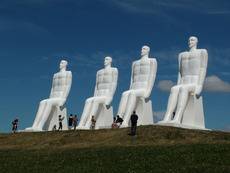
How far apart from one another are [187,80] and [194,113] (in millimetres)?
2263

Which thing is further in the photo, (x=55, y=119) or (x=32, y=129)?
(x=55, y=119)

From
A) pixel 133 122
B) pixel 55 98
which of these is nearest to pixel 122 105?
pixel 55 98

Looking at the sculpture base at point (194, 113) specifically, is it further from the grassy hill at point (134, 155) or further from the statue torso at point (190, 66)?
the grassy hill at point (134, 155)

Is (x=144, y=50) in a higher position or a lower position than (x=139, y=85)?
higher

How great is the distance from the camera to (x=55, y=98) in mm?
34312

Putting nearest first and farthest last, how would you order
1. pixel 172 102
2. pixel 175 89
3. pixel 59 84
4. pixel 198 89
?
pixel 198 89
pixel 172 102
pixel 175 89
pixel 59 84

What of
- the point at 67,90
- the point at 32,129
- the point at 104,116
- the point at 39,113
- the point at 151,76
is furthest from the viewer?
the point at 67,90

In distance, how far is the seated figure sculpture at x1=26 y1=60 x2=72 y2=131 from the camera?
33656 millimetres

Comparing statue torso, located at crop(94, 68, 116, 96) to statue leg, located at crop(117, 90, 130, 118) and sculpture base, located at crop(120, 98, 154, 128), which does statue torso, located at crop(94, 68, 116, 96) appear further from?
sculpture base, located at crop(120, 98, 154, 128)

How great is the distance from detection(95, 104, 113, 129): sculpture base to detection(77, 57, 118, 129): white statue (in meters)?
0.44

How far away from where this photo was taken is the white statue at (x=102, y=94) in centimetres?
3241


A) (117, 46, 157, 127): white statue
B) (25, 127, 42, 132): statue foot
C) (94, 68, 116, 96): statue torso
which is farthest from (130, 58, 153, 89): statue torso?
(25, 127, 42, 132): statue foot

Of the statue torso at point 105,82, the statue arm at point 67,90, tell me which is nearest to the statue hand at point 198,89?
the statue torso at point 105,82

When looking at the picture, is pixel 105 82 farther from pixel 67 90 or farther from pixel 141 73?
pixel 67 90
